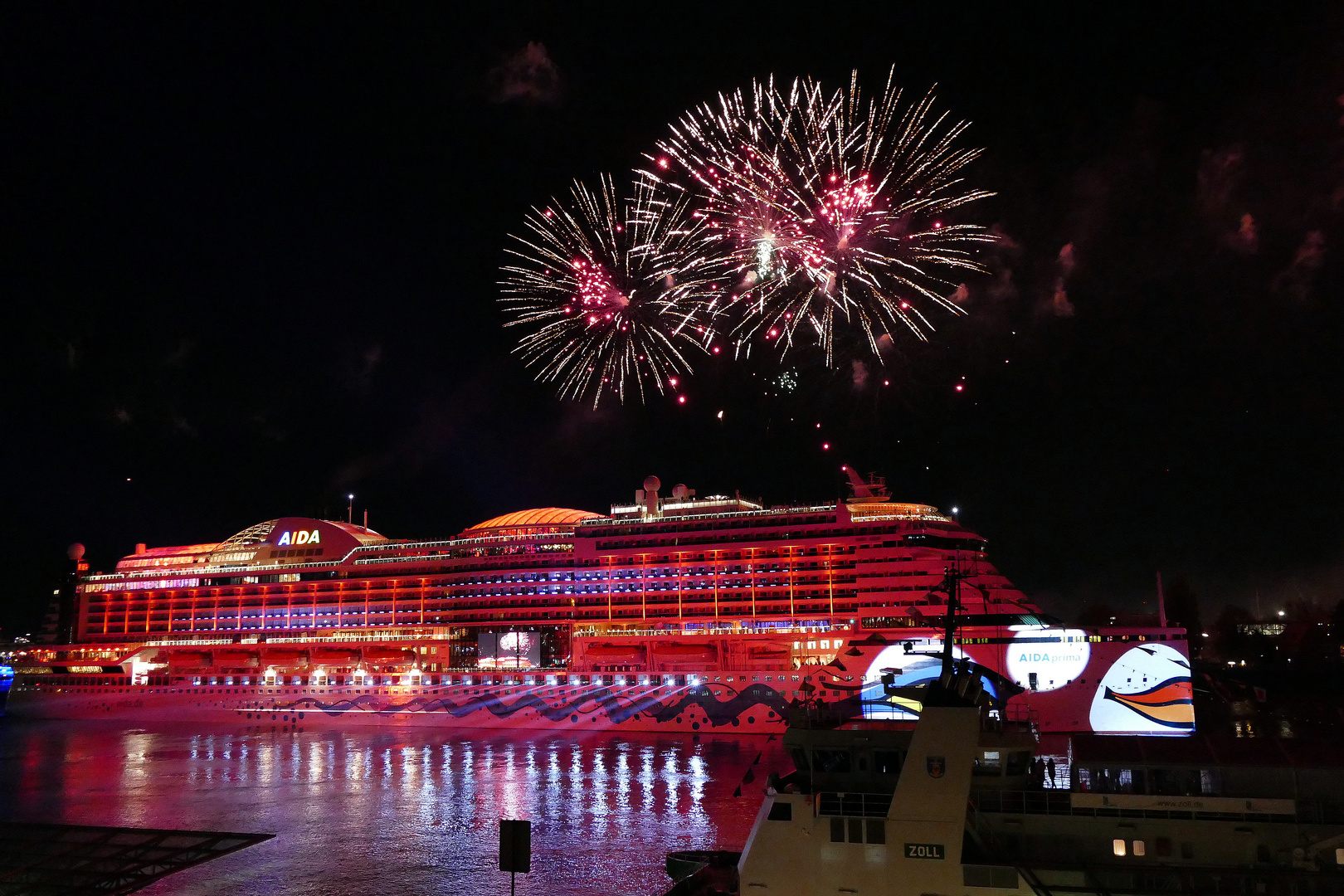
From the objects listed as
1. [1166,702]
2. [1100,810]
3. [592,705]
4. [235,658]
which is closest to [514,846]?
[1100,810]

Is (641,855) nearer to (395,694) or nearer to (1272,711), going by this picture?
(395,694)

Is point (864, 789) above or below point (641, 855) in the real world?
above

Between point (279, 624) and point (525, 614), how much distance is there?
67.3ft

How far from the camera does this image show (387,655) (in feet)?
212

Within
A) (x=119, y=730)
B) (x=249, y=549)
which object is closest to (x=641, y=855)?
(x=119, y=730)

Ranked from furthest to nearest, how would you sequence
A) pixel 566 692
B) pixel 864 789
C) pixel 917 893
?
pixel 566 692 → pixel 864 789 → pixel 917 893

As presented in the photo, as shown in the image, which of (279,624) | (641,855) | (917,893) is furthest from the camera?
(279,624)

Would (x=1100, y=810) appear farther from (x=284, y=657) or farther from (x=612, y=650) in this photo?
(x=284, y=657)

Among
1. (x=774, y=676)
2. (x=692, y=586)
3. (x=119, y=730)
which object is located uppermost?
(x=692, y=586)

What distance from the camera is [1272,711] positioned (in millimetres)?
56000

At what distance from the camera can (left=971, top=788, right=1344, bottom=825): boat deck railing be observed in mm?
12984

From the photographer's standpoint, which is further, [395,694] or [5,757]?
Result: [395,694]

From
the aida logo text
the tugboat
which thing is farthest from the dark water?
the aida logo text

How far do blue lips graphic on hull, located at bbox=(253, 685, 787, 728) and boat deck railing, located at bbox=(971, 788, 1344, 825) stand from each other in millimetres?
33995
